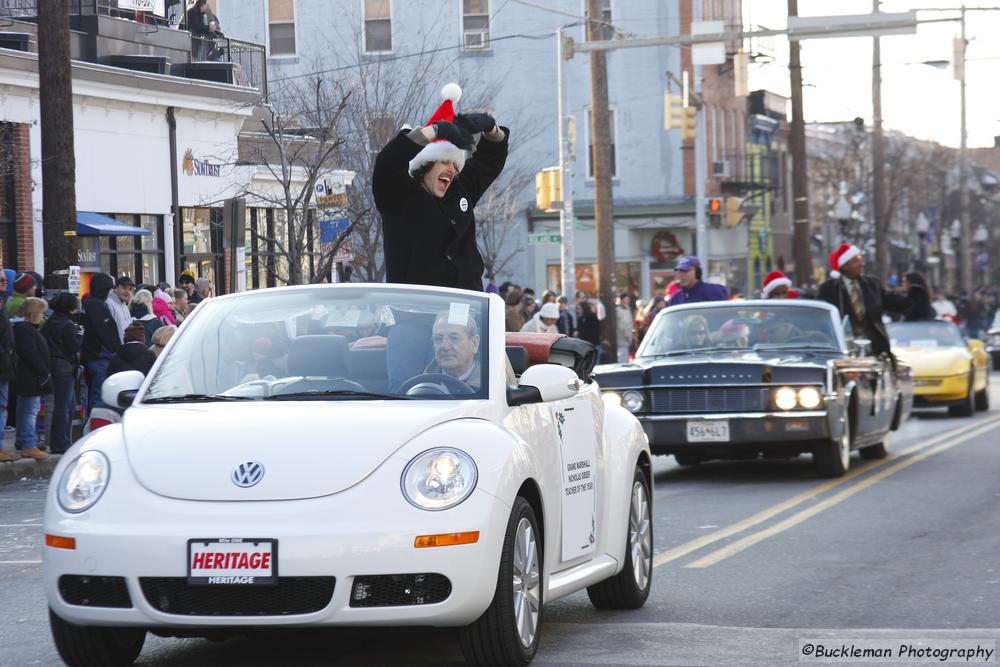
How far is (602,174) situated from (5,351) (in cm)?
1607

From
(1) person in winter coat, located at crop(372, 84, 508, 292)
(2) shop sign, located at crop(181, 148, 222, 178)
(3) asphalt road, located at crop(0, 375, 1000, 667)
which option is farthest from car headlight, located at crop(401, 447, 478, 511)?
(2) shop sign, located at crop(181, 148, 222, 178)

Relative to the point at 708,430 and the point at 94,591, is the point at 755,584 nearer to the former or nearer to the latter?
the point at 94,591

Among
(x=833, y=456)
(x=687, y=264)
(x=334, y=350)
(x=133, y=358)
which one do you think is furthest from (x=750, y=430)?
(x=334, y=350)

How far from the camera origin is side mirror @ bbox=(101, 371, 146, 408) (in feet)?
22.9

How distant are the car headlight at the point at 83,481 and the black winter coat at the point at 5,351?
1012 cm

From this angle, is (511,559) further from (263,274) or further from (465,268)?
(263,274)

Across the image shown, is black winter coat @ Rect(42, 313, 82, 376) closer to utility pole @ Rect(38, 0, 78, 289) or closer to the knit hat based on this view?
the knit hat

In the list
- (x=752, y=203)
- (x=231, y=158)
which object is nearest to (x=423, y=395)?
(x=231, y=158)

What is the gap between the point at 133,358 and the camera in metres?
15.9

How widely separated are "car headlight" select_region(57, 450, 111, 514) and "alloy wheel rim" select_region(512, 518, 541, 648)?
1.49m

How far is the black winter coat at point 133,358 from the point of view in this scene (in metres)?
15.9

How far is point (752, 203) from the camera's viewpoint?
6200 centimetres

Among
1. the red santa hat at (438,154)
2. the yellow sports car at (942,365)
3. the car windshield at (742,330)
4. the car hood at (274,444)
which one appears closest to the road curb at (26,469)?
the car windshield at (742,330)

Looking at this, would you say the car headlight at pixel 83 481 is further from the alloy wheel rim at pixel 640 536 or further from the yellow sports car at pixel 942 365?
the yellow sports car at pixel 942 365
